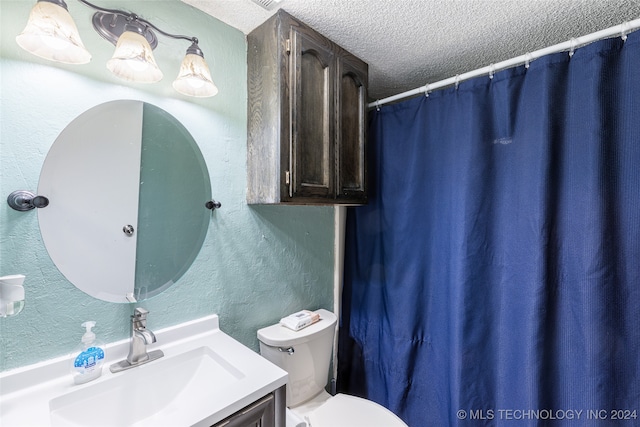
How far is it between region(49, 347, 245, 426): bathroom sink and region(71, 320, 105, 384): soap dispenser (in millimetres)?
37

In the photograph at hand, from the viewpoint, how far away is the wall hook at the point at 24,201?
2.40 feet

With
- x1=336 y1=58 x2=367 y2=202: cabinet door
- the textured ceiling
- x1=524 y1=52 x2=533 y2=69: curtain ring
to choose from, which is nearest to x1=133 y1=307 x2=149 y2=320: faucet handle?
x1=336 y1=58 x2=367 y2=202: cabinet door

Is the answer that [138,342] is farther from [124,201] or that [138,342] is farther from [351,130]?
[351,130]

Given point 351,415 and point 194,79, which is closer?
point 194,79

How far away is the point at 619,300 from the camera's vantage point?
964mm

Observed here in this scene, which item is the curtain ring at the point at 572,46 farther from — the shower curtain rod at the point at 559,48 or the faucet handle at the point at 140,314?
the faucet handle at the point at 140,314

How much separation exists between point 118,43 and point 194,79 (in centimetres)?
23

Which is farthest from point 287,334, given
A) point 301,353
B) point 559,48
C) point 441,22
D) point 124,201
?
point 559,48

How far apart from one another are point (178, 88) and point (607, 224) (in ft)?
5.44

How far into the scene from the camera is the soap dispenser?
77 cm

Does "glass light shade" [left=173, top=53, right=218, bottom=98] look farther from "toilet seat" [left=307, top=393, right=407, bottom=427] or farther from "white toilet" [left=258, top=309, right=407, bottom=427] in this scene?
"toilet seat" [left=307, top=393, right=407, bottom=427]

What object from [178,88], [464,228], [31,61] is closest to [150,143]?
[178,88]

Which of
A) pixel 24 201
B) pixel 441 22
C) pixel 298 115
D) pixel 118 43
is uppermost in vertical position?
pixel 441 22

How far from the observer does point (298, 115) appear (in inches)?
43.4
